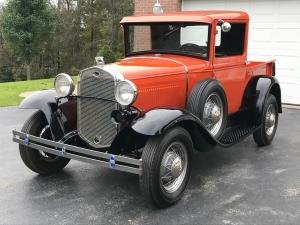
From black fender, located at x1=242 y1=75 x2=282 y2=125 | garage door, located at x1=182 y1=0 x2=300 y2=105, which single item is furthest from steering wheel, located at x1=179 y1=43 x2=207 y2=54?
garage door, located at x1=182 y1=0 x2=300 y2=105

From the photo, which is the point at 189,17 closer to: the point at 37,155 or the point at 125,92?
the point at 125,92

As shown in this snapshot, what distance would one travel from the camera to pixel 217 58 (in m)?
5.64

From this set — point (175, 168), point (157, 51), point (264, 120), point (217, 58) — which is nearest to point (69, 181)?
point (175, 168)

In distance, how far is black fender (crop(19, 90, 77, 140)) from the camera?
195 inches

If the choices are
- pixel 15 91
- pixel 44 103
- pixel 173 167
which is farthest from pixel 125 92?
pixel 15 91

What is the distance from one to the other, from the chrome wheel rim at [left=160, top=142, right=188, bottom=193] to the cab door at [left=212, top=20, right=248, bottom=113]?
4.78ft

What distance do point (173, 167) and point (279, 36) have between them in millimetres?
6477

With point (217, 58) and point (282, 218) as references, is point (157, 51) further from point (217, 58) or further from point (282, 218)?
point (282, 218)

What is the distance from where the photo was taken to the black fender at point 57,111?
4952mm

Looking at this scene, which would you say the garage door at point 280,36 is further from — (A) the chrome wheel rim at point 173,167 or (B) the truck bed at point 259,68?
(A) the chrome wheel rim at point 173,167

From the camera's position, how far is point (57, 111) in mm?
5023

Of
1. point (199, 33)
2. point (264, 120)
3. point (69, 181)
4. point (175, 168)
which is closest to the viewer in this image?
point (175, 168)

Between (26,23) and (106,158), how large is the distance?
645 inches

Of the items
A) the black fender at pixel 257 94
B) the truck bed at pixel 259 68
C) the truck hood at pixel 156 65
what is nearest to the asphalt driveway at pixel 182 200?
the black fender at pixel 257 94
